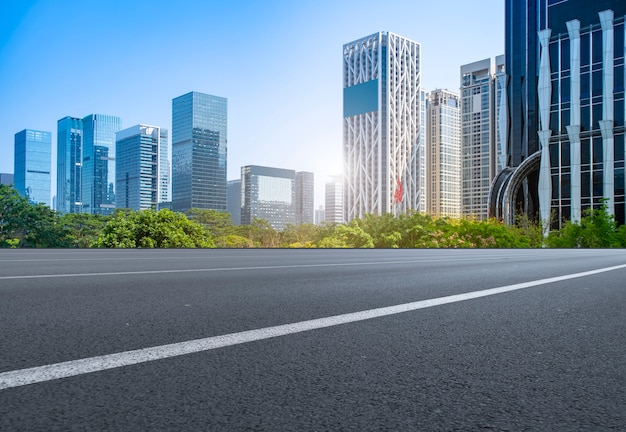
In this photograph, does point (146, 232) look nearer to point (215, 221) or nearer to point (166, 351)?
point (166, 351)

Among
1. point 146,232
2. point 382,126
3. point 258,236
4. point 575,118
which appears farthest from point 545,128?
point 382,126

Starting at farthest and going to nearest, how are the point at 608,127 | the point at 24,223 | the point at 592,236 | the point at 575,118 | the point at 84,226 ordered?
the point at 575,118
the point at 608,127
the point at 84,226
the point at 592,236
the point at 24,223

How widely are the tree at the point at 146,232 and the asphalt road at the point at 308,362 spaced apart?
666 inches

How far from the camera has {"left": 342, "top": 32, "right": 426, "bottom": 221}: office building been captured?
591ft

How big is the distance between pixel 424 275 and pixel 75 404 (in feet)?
18.2

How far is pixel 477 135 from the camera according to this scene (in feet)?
527

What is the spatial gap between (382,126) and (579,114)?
138835 mm

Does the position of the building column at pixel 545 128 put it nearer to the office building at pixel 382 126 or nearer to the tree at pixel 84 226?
the tree at pixel 84 226

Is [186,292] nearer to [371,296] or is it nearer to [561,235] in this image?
[371,296]

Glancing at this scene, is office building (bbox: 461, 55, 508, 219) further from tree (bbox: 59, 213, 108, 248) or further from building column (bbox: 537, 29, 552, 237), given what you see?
tree (bbox: 59, 213, 108, 248)

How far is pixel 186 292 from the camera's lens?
456 cm

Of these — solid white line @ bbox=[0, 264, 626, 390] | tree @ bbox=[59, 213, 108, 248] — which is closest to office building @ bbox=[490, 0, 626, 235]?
tree @ bbox=[59, 213, 108, 248]

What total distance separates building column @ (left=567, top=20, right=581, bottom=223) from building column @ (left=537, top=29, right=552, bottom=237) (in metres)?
1.93

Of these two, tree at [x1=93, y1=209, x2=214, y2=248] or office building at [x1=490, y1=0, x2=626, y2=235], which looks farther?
office building at [x1=490, y1=0, x2=626, y2=235]
